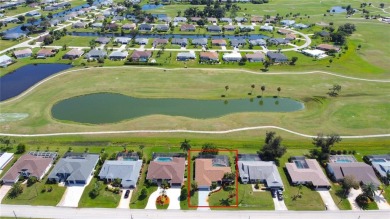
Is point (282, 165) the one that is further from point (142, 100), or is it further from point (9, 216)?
point (9, 216)

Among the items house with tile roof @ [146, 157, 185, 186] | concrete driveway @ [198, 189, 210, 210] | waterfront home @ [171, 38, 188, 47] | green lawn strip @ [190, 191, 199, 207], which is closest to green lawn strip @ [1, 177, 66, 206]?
house with tile roof @ [146, 157, 185, 186]

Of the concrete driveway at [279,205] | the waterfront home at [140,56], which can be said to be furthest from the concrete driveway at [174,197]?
the waterfront home at [140,56]

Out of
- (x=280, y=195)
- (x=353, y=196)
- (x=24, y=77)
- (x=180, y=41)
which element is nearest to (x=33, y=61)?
(x=24, y=77)

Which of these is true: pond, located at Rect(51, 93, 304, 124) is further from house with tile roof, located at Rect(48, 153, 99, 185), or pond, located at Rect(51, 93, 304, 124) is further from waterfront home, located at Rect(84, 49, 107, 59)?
waterfront home, located at Rect(84, 49, 107, 59)

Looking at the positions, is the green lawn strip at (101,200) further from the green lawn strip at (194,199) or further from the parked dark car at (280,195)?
the parked dark car at (280,195)

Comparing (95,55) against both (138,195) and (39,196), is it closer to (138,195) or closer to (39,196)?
(39,196)

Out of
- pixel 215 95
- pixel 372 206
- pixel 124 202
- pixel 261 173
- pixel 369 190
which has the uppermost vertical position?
pixel 215 95

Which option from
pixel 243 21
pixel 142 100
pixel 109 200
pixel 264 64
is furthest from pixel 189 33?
pixel 109 200
